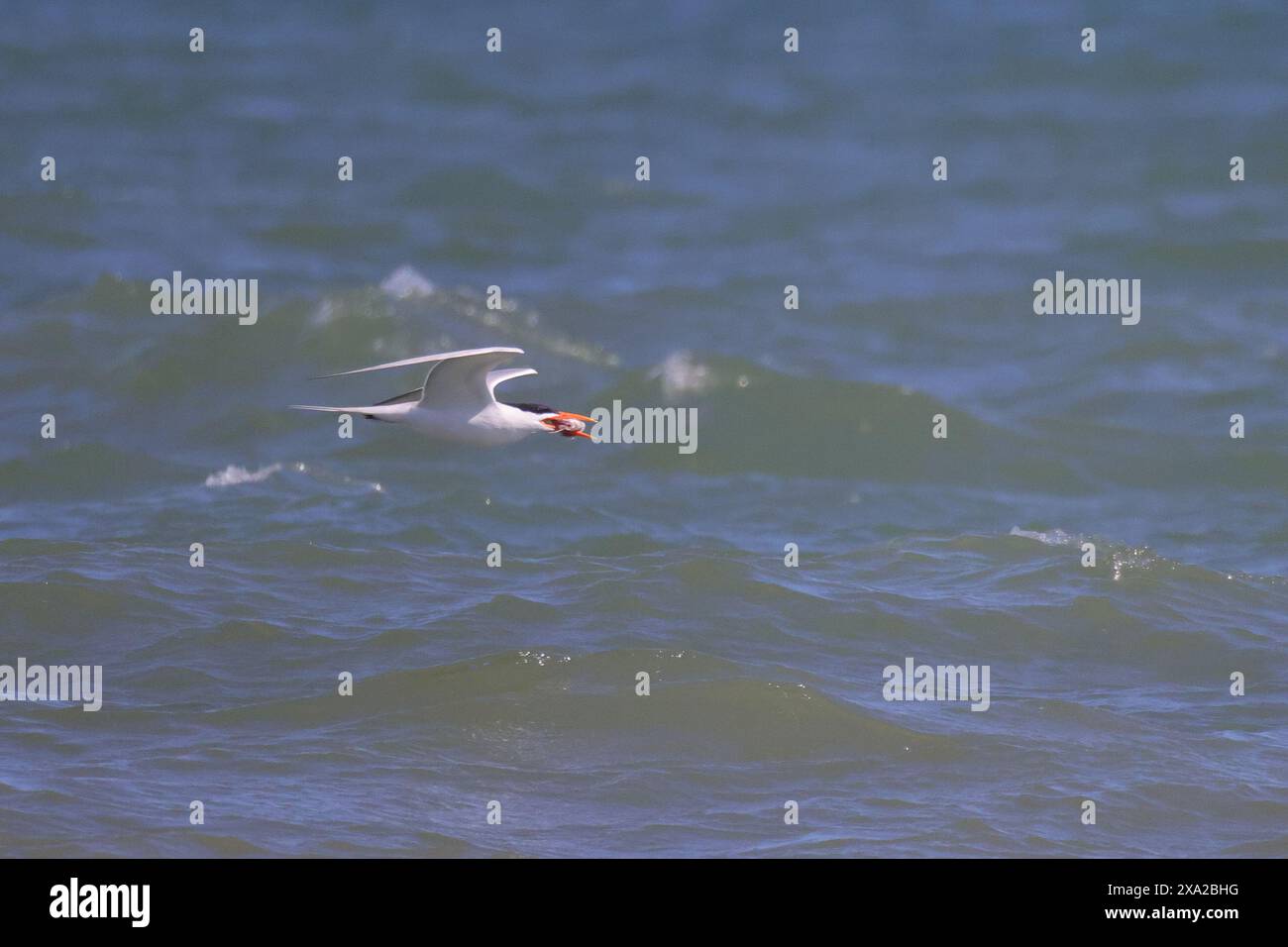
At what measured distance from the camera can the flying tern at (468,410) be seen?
10.5 meters

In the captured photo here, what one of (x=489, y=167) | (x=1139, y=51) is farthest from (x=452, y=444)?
(x=1139, y=51)

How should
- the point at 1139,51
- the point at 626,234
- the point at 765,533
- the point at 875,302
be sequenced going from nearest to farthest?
the point at 765,533, the point at 875,302, the point at 626,234, the point at 1139,51

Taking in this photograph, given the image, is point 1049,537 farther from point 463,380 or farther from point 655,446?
point 463,380

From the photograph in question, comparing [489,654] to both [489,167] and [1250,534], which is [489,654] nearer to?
[1250,534]

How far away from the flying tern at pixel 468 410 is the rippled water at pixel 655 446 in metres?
1.40

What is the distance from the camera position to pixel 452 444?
16500 millimetres

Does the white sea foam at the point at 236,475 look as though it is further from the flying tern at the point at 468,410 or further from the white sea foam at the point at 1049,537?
the white sea foam at the point at 1049,537

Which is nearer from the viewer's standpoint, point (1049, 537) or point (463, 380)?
point (463, 380)

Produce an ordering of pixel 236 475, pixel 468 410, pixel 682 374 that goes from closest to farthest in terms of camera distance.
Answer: pixel 468 410 → pixel 236 475 → pixel 682 374

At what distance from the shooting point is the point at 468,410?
1093cm

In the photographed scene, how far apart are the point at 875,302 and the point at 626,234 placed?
13.0 feet

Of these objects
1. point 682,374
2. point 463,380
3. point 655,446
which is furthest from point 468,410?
point 682,374

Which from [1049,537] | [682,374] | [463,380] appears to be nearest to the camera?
[463,380]

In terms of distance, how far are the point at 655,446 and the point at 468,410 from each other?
630 cm
